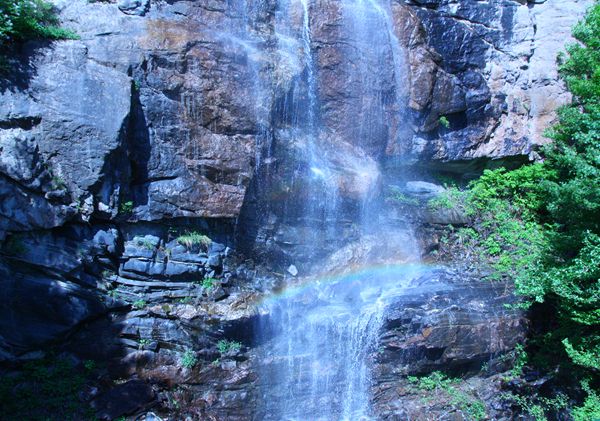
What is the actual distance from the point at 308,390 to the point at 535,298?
4191mm

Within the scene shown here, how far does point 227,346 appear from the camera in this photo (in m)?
7.58

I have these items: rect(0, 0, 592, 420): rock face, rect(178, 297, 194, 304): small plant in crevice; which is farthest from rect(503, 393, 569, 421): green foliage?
rect(178, 297, 194, 304): small plant in crevice

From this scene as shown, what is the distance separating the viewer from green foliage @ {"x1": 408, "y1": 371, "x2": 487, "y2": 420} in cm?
775

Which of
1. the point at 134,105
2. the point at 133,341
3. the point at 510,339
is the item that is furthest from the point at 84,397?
the point at 510,339

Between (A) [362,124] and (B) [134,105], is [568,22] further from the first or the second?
(B) [134,105]

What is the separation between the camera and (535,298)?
326 inches

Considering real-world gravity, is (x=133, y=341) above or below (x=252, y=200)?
below

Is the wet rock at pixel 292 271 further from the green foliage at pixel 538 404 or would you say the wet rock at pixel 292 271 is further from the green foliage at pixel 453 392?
the green foliage at pixel 538 404

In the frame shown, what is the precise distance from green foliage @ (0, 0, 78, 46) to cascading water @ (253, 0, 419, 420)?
3755 mm

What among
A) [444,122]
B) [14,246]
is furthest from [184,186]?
[444,122]

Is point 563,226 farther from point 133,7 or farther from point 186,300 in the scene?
point 133,7

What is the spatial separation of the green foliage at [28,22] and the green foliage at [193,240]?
143 inches

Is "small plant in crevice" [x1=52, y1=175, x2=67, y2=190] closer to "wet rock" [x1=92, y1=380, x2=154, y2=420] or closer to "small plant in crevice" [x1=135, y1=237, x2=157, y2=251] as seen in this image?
"small plant in crevice" [x1=135, y1=237, x2=157, y2=251]

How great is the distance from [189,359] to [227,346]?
1.98ft
